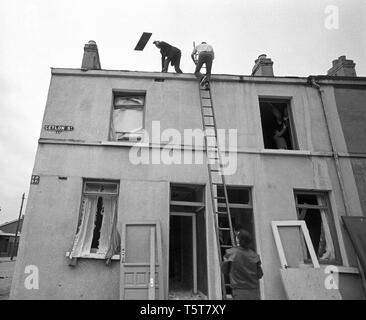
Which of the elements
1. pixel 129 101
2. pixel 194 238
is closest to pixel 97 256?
pixel 194 238

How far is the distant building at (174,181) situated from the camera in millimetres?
6121

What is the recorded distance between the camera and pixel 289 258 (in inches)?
248

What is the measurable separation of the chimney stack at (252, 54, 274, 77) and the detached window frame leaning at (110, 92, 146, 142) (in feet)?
12.1

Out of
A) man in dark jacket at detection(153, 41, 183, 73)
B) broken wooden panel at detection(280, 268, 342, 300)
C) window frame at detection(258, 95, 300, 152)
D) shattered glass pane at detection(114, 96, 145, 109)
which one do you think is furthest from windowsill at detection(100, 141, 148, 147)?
broken wooden panel at detection(280, 268, 342, 300)

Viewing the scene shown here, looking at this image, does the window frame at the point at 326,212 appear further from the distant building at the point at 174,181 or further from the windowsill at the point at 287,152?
the windowsill at the point at 287,152

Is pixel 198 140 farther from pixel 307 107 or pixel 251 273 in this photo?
pixel 251 273

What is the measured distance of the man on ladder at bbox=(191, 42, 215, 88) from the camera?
7.46 m

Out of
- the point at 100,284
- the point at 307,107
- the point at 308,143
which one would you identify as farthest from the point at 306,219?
the point at 100,284

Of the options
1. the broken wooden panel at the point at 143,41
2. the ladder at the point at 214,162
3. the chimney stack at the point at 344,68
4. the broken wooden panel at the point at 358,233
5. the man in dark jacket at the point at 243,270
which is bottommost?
the man in dark jacket at the point at 243,270

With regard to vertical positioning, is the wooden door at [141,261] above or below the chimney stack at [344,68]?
below

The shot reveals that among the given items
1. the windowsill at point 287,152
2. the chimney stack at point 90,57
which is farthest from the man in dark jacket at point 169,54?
the windowsill at point 287,152

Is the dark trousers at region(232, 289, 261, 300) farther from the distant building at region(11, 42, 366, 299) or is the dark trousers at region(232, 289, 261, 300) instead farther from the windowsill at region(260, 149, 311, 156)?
the windowsill at region(260, 149, 311, 156)

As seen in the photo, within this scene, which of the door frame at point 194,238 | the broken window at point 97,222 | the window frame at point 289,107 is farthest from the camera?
the window frame at point 289,107

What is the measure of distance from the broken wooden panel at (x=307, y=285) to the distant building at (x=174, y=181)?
428mm
